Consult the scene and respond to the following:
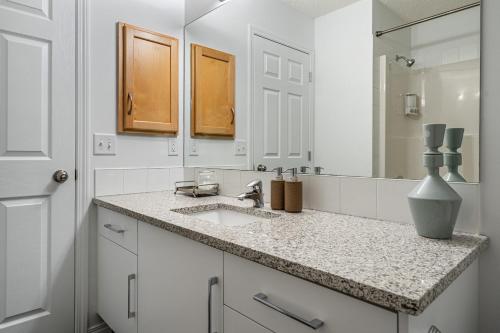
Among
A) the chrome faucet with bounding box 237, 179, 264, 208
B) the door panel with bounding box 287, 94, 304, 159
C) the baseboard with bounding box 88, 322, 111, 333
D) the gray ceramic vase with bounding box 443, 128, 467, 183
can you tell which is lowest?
the baseboard with bounding box 88, 322, 111, 333

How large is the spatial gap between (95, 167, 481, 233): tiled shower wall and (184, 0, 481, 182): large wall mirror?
41mm

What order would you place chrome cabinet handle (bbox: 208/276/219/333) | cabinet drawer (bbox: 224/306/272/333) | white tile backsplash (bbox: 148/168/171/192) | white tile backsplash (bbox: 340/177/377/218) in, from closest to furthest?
cabinet drawer (bbox: 224/306/272/333) → chrome cabinet handle (bbox: 208/276/219/333) → white tile backsplash (bbox: 340/177/377/218) → white tile backsplash (bbox: 148/168/171/192)

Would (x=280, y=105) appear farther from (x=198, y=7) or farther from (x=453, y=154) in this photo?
(x=198, y=7)

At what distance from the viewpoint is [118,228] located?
4.62 feet

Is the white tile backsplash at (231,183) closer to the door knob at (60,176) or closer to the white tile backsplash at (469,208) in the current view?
the door knob at (60,176)

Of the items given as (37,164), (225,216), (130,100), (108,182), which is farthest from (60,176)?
(225,216)

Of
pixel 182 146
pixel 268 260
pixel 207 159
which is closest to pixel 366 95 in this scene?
pixel 268 260

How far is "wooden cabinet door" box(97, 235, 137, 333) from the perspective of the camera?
1.31 meters

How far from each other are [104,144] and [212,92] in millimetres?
668

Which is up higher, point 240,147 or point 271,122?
point 271,122

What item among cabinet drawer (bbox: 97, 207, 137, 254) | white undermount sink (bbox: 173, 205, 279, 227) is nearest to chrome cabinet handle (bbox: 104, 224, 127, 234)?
cabinet drawer (bbox: 97, 207, 137, 254)

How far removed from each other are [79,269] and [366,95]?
5.09 feet

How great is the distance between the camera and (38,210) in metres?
1.45

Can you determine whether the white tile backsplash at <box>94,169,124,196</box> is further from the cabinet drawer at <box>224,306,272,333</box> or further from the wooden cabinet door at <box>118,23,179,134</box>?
the cabinet drawer at <box>224,306,272,333</box>
